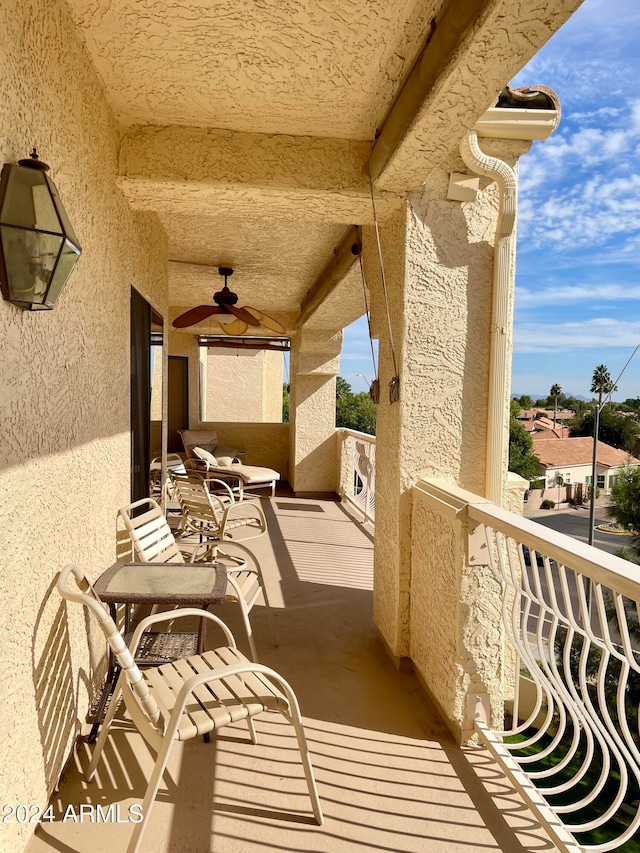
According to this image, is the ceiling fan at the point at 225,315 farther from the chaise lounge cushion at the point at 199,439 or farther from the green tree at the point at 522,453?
the green tree at the point at 522,453

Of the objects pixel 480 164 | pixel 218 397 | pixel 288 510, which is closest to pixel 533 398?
pixel 218 397

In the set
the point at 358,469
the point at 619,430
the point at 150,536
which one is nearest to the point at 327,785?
the point at 150,536

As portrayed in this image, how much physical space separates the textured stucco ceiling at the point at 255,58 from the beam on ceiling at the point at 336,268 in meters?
1.20

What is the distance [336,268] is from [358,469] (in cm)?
307

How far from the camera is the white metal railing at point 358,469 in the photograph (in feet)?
19.5

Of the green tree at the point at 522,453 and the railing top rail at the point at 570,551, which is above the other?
the railing top rail at the point at 570,551

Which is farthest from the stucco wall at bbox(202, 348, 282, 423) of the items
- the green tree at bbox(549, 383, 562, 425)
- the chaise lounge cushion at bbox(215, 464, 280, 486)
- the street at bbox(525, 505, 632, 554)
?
the green tree at bbox(549, 383, 562, 425)

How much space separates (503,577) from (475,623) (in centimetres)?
29

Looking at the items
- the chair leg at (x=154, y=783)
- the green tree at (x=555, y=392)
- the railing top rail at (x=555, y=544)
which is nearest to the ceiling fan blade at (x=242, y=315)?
the railing top rail at (x=555, y=544)

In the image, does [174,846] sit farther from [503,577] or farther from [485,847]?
[503,577]

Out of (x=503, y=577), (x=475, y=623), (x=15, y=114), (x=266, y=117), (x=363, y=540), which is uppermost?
(x=266, y=117)

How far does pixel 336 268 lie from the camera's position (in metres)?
4.29

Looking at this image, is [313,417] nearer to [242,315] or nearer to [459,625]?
[242,315]

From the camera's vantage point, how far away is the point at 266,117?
86.7 inches
